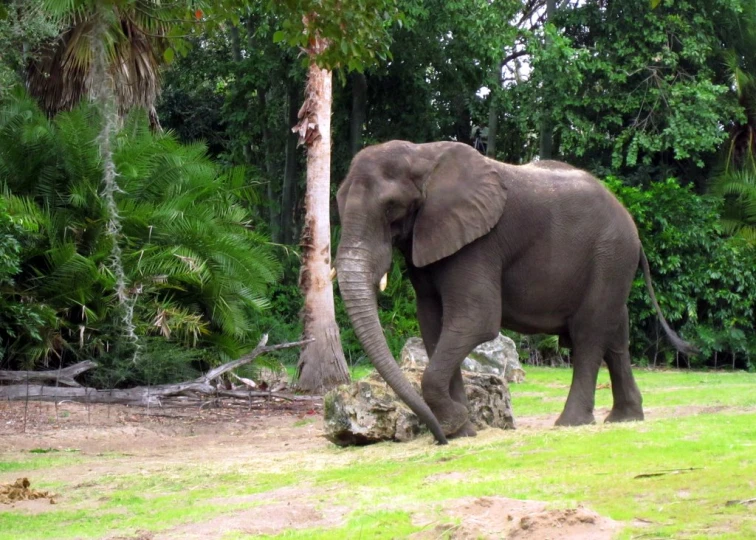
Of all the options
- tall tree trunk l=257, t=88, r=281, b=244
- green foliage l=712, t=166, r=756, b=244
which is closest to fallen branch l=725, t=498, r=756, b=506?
green foliage l=712, t=166, r=756, b=244

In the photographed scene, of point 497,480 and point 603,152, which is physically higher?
point 603,152

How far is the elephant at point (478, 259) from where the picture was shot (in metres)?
9.80

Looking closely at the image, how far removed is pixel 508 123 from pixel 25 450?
59.8 ft

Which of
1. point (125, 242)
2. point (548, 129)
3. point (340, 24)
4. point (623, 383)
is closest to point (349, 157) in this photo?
point (548, 129)

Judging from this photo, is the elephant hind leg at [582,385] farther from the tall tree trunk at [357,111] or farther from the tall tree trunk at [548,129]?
the tall tree trunk at [357,111]

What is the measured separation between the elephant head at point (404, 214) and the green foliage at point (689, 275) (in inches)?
567

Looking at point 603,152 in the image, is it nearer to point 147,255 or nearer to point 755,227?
point 755,227

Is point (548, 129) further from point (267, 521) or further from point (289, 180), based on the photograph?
point (267, 521)

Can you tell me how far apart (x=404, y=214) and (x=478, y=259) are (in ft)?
2.75

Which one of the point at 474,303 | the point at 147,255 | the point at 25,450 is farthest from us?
the point at 147,255

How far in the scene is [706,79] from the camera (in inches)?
976

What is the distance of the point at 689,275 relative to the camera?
24.6 metres

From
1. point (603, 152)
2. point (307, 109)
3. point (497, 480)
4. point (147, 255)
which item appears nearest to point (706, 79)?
point (603, 152)

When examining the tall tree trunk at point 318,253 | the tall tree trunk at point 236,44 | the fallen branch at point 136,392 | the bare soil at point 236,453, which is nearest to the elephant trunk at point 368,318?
the bare soil at point 236,453
